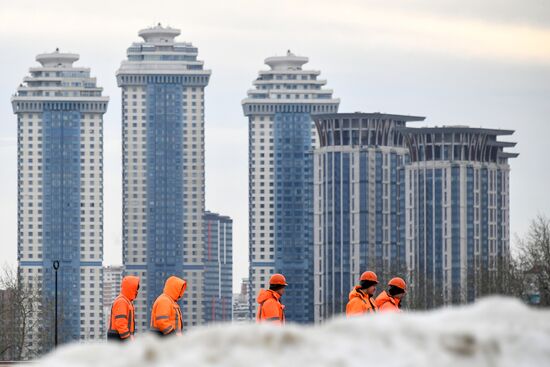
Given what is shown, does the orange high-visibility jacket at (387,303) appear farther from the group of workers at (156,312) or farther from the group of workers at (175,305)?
the group of workers at (156,312)

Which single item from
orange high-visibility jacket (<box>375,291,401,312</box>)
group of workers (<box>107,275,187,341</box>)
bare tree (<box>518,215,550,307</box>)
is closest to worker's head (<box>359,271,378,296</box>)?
orange high-visibility jacket (<box>375,291,401,312</box>)

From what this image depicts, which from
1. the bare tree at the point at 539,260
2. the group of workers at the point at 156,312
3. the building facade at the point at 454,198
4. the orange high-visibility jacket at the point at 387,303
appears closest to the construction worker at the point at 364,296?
the orange high-visibility jacket at the point at 387,303

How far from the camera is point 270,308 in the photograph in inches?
598

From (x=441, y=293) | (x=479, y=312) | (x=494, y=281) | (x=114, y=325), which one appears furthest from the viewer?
(x=441, y=293)

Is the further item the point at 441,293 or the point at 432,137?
the point at 432,137

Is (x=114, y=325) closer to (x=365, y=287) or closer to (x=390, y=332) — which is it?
(x=365, y=287)

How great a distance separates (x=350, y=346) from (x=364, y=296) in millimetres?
9353

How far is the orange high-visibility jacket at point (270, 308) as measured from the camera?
49.7 ft

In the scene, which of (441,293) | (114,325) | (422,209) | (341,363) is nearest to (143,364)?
(341,363)

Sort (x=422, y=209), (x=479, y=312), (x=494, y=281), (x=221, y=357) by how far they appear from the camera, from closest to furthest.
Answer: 1. (x=221, y=357)
2. (x=479, y=312)
3. (x=494, y=281)
4. (x=422, y=209)

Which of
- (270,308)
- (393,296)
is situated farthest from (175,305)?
(393,296)

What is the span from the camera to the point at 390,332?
5.81m

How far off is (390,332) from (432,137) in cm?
18853

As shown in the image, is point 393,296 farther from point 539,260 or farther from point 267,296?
point 539,260
